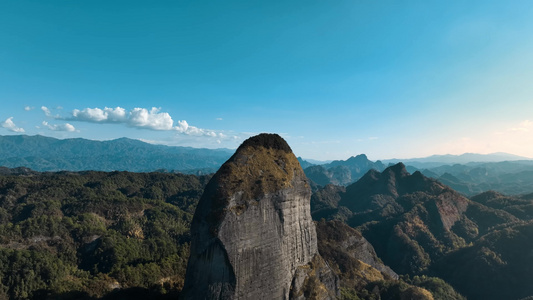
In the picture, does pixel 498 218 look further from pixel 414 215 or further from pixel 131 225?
pixel 131 225

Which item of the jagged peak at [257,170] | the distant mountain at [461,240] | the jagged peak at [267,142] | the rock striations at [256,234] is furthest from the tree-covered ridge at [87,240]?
the distant mountain at [461,240]

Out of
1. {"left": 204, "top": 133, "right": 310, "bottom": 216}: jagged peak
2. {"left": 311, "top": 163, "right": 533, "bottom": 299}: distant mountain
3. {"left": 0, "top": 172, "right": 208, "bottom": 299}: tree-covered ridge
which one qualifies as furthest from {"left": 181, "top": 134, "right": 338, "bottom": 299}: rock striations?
{"left": 311, "top": 163, "right": 533, "bottom": 299}: distant mountain

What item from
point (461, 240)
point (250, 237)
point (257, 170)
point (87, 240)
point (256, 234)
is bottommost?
point (461, 240)

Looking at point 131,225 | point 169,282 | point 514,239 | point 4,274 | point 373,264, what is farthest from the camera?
point 131,225

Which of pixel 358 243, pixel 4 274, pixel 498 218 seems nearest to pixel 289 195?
pixel 358 243

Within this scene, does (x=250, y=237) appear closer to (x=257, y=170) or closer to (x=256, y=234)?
(x=256, y=234)

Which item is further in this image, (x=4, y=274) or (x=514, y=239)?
(x=514, y=239)

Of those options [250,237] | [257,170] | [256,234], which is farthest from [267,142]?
[250,237]
